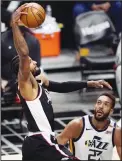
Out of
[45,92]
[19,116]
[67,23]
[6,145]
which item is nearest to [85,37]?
[67,23]

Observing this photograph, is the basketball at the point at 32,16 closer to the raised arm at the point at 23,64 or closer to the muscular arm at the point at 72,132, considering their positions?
the raised arm at the point at 23,64

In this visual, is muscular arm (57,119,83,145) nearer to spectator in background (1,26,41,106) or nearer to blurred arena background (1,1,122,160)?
blurred arena background (1,1,122,160)

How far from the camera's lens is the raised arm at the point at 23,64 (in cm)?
554

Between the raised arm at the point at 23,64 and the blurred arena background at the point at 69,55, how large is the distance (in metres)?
2.93

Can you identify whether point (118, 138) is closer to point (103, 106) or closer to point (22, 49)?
point (103, 106)

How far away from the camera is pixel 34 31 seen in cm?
1041

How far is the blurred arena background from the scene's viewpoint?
895 centimetres

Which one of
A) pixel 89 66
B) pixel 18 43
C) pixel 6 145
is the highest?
pixel 18 43

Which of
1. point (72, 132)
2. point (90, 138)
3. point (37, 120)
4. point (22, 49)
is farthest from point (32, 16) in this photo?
point (90, 138)

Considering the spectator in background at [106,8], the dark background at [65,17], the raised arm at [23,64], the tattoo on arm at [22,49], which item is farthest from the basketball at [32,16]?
the dark background at [65,17]

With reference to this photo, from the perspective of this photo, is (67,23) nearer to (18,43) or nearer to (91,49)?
(91,49)

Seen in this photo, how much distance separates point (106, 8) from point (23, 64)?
201 inches

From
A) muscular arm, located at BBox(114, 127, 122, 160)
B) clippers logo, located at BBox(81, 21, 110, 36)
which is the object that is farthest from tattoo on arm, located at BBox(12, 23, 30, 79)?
clippers logo, located at BBox(81, 21, 110, 36)

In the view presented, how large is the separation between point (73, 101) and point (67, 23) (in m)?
1.82
